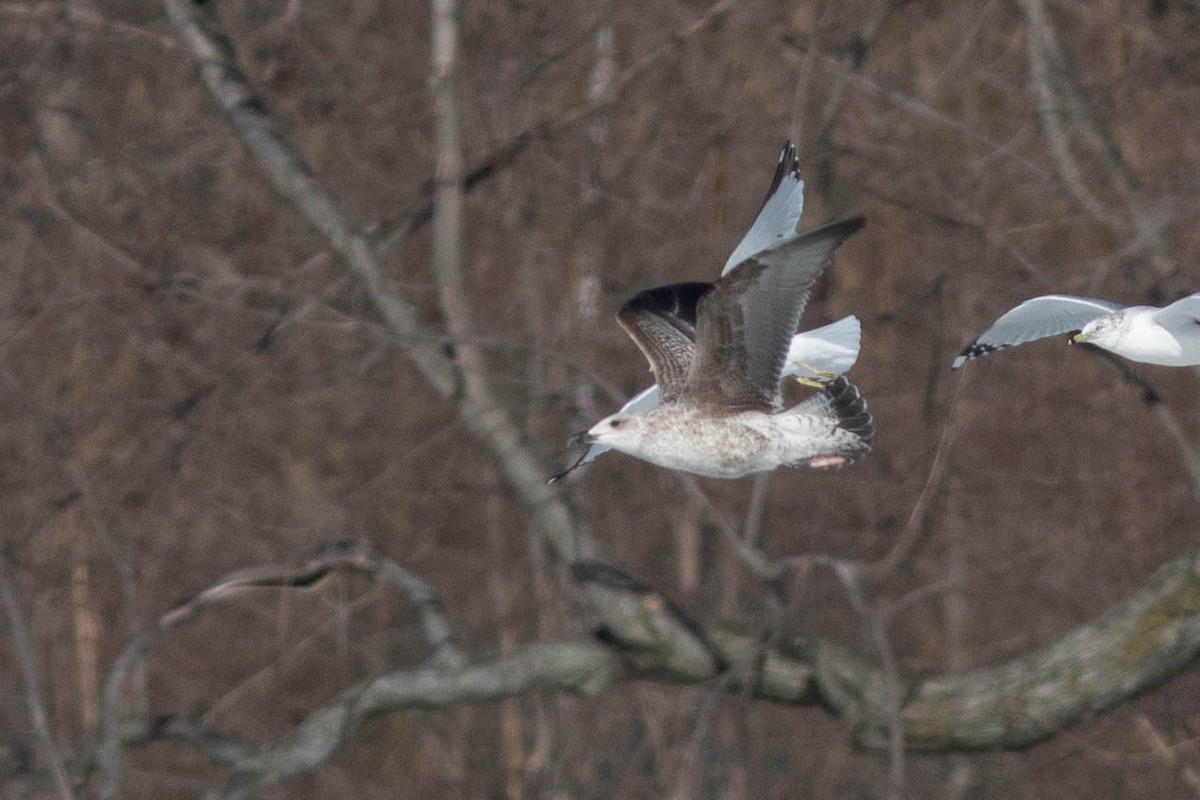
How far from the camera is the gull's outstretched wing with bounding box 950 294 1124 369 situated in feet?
17.6

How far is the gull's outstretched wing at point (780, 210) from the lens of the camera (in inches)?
205

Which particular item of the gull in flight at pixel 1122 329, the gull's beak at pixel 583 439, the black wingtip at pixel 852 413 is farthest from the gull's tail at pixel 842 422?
the gull's beak at pixel 583 439

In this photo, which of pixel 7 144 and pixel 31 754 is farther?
pixel 7 144

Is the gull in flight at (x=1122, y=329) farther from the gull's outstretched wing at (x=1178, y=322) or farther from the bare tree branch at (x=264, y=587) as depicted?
the bare tree branch at (x=264, y=587)

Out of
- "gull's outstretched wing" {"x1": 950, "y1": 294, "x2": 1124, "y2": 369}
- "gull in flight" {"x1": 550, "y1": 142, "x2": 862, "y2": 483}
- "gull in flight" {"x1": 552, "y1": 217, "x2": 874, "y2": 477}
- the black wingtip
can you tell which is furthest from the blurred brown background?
"gull in flight" {"x1": 552, "y1": 217, "x2": 874, "y2": 477}

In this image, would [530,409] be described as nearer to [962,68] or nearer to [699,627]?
[699,627]

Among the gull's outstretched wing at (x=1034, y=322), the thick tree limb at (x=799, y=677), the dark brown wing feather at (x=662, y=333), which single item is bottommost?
the thick tree limb at (x=799, y=677)

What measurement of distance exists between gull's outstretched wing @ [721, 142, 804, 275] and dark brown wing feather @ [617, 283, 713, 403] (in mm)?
235

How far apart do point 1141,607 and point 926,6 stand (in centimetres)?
283

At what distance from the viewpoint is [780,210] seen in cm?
528

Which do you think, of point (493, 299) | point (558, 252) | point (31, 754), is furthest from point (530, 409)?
point (31, 754)

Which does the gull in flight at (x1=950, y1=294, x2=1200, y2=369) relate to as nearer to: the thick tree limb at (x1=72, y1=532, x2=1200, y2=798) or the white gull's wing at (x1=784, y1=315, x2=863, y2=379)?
the white gull's wing at (x1=784, y1=315, x2=863, y2=379)

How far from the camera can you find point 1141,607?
6.63m

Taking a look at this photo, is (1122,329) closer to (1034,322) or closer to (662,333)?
(1034,322)
